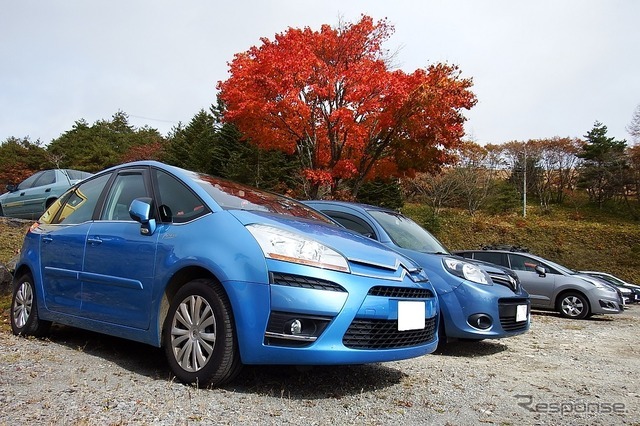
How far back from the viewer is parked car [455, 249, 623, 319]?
10.1 metres

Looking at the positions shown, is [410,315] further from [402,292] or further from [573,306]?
[573,306]

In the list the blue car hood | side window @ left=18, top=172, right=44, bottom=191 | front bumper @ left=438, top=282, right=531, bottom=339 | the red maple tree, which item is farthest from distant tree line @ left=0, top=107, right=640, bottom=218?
the blue car hood

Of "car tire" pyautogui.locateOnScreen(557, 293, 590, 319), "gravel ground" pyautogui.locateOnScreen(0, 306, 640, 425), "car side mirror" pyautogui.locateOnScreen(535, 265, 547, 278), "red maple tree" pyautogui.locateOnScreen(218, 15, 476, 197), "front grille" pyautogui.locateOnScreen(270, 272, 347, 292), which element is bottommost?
"car tire" pyautogui.locateOnScreen(557, 293, 590, 319)

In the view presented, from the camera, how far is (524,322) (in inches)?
198

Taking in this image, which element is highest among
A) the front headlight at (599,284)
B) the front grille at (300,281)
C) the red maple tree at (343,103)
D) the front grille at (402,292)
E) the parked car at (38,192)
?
the red maple tree at (343,103)

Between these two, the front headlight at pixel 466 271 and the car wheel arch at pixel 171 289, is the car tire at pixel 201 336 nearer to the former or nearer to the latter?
the car wheel arch at pixel 171 289

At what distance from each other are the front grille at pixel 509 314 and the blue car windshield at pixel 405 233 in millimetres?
877

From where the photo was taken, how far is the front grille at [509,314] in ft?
15.5

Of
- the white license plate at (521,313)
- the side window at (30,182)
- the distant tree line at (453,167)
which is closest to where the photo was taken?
the white license plate at (521,313)

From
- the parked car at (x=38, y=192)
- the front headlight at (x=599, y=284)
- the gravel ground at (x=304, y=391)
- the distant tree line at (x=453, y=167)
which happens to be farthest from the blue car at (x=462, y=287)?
the distant tree line at (x=453, y=167)

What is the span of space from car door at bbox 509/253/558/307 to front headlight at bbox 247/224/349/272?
894cm

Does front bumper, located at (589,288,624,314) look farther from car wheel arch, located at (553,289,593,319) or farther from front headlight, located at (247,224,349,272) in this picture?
front headlight, located at (247,224,349,272)

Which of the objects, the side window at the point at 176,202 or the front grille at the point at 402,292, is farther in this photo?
the side window at the point at 176,202

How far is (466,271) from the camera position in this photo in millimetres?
4742
